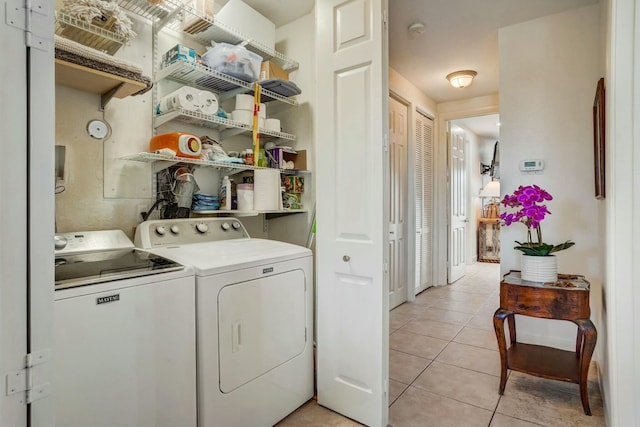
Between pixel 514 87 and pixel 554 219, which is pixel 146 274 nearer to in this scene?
pixel 554 219

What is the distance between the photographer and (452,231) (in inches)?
194

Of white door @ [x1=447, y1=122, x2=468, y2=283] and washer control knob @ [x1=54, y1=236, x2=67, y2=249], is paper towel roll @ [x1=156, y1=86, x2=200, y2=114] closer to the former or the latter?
washer control knob @ [x1=54, y1=236, x2=67, y2=249]

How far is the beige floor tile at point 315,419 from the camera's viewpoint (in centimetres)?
173

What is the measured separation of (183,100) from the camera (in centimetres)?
189

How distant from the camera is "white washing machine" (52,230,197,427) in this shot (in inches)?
42.0

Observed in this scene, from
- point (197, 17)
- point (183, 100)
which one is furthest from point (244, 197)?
point (197, 17)

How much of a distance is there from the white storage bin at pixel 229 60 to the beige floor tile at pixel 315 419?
81.1 inches

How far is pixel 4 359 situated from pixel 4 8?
0.81 metres

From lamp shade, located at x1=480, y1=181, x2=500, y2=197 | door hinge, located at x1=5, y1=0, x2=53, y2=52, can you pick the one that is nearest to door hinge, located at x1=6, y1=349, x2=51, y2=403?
door hinge, located at x1=5, y1=0, x2=53, y2=52

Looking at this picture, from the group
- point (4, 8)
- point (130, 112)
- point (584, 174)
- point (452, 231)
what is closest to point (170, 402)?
point (4, 8)

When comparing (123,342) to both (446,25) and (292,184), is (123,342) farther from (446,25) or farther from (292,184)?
(446,25)

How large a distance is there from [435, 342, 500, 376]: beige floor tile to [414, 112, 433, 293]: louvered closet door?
1540 mm

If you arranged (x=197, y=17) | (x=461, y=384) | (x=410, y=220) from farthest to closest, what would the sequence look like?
1. (x=410, y=220)
2. (x=461, y=384)
3. (x=197, y=17)

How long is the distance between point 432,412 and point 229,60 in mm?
2412
